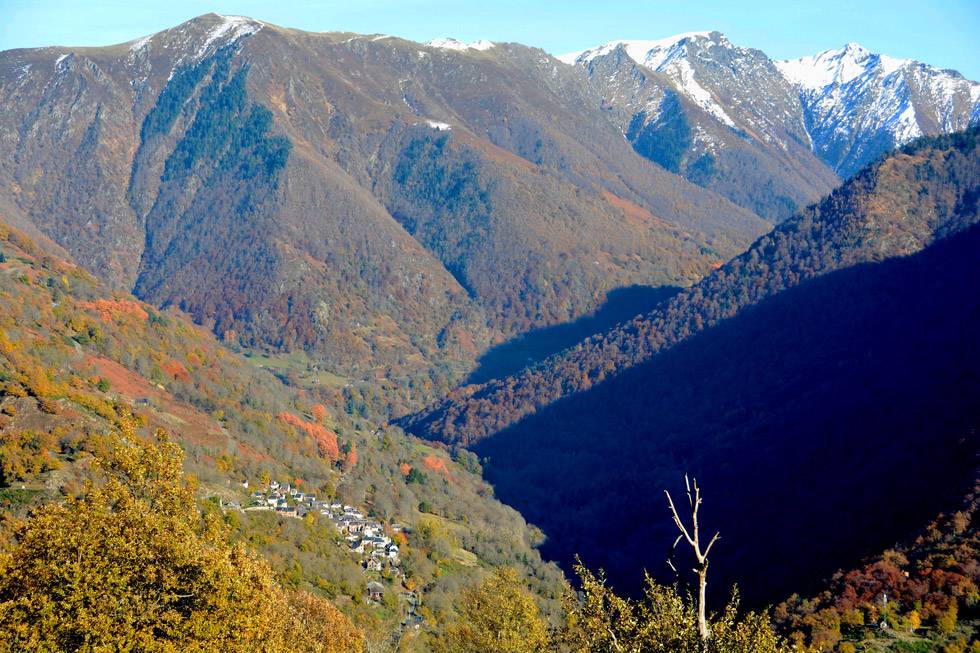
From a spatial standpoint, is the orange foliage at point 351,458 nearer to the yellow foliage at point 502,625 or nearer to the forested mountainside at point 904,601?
the forested mountainside at point 904,601

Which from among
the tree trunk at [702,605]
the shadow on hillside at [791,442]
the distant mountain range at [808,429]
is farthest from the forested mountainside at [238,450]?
the distant mountain range at [808,429]

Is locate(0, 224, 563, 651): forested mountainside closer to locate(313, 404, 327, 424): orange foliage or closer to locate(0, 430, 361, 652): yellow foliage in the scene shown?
locate(313, 404, 327, 424): orange foliage

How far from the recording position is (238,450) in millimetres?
115188

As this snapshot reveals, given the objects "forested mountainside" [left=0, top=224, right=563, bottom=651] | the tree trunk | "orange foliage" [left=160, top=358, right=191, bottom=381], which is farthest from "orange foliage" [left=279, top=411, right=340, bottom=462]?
the tree trunk

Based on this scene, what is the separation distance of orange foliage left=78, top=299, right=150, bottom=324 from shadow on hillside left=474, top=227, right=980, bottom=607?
2651 inches

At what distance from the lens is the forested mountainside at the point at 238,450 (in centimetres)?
7138

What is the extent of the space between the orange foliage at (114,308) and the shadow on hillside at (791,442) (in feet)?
221

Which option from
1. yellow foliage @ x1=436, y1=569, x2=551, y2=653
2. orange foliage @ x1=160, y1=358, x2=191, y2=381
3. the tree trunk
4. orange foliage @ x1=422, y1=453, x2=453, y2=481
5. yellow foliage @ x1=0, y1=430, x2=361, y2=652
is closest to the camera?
yellow foliage @ x1=0, y1=430, x2=361, y2=652

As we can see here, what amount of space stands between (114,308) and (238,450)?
46811 mm

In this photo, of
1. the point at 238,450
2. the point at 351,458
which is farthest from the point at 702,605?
the point at 351,458

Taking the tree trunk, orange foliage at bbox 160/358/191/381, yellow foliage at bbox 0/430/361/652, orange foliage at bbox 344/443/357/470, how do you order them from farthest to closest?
orange foliage at bbox 344/443/357/470 < orange foliage at bbox 160/358/191/381 < the tree trunk < yellow foliage at bbox 0/430/361/652

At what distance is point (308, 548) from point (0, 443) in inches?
1030

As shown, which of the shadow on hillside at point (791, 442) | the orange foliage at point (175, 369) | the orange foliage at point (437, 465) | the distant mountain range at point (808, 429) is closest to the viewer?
the shadow on hillside at point (791, 442)

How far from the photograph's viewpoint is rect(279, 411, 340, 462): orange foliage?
466 feet
